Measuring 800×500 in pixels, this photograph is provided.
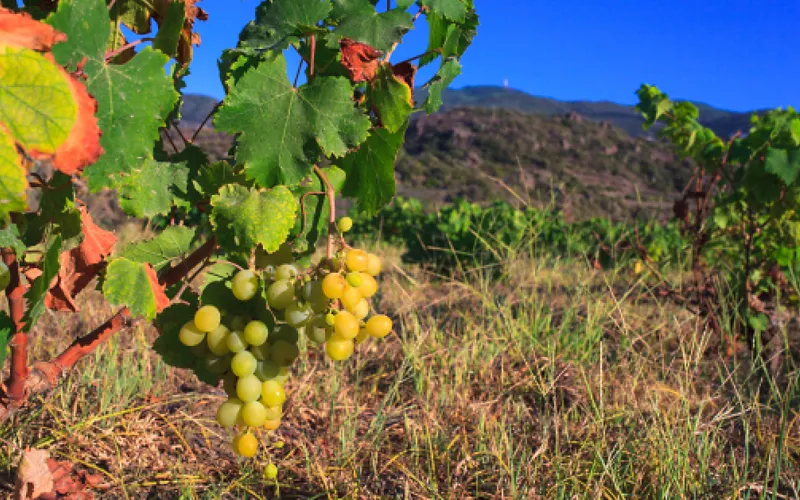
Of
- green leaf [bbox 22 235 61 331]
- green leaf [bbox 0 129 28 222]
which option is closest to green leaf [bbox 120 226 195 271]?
green leaf [bbox 22 235 61 331]

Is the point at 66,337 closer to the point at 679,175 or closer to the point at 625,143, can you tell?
the point at 679,175

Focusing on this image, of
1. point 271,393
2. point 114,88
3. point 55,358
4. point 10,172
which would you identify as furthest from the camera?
point 55,358

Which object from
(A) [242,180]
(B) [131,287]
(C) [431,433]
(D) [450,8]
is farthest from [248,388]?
(C) [431,433]

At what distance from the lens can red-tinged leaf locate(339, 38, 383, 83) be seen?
0.94 meters

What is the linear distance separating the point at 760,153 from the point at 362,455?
257 cm

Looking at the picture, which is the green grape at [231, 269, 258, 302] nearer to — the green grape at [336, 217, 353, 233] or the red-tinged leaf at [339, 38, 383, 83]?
the green grape at [336, 217, 353, 233]

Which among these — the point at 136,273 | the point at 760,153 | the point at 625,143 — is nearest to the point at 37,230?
the point at 136,273

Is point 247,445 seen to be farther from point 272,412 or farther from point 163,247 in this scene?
point 163,247

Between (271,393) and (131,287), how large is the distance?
0.31m

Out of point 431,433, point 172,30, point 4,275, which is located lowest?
point 431,433

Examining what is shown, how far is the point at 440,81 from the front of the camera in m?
1.11

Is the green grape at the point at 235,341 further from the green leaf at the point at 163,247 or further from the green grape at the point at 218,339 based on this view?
the green leaf at the point at 163,247

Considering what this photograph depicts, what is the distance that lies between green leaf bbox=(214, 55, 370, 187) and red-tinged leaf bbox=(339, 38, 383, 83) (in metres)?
0.03

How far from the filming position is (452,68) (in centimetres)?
111
